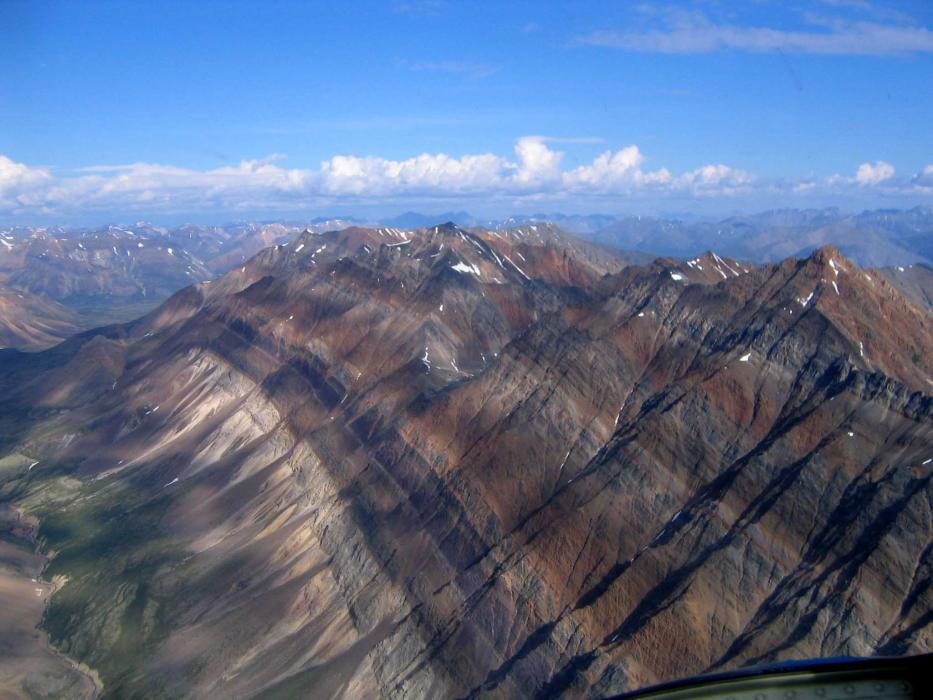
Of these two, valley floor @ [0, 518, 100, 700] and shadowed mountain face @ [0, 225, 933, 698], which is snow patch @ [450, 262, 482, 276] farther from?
valley floor @ [0, 518, 100, 700]

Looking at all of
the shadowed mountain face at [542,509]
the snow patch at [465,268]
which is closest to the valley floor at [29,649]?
the shadowed mountain face at [542,509]

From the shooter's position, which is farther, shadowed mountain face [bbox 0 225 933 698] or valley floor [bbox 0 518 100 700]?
valley floor [bbox 0 518 100 700]

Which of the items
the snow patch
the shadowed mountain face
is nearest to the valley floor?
the shadowed mountain face

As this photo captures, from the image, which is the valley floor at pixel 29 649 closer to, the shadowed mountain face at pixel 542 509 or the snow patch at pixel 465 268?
the shadowed mountain face at pixel 542 509

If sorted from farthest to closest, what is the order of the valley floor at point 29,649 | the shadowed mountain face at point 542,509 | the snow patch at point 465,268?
the snow patch at point 465,268
the valley floor at point 29,649
the shadowed mountain face at point 542,509

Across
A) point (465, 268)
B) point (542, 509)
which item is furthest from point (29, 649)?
point (465, 268)

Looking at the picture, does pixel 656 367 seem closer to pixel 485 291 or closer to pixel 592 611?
pixel 592 611

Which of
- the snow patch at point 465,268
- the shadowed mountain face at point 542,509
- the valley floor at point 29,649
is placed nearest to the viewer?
the shadowed mountain face at point 542,509

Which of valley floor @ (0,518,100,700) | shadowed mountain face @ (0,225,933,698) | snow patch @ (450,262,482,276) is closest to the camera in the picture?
shadowed mountain face @ (0,225,933,698)
